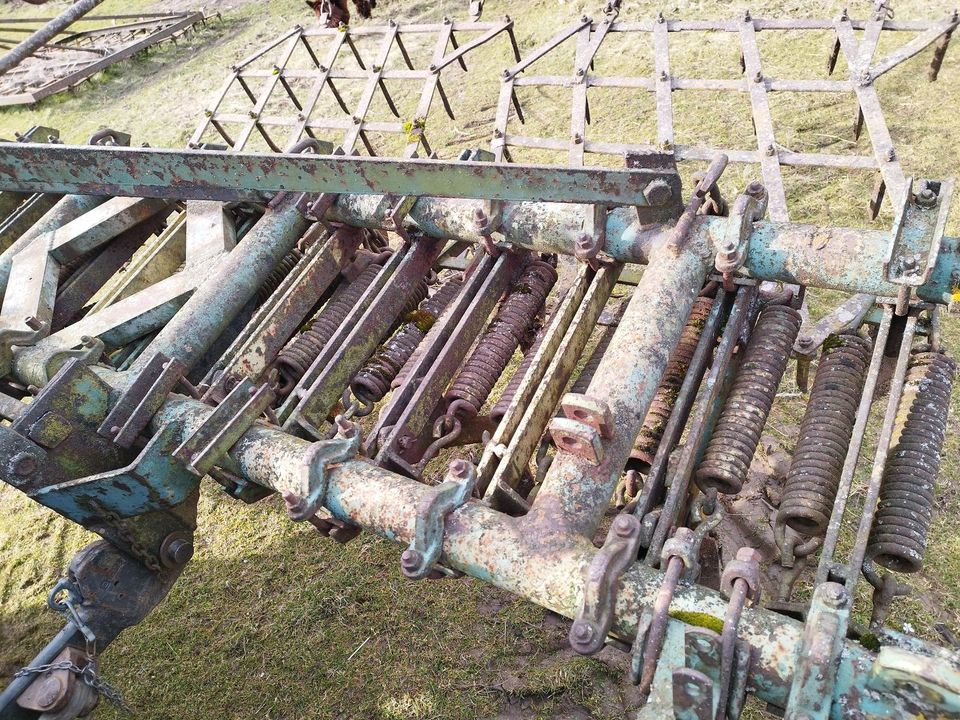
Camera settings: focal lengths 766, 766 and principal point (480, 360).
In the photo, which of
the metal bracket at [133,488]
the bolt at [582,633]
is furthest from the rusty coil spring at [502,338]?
the bolt at [582,633]

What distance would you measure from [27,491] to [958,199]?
6366 millimetres

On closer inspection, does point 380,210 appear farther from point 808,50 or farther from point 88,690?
point 808,50

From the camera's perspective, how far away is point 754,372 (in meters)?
3.37

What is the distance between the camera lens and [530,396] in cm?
344

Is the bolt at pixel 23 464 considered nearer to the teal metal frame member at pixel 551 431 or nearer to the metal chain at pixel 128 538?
the teal metal frame member at pixel 551 431

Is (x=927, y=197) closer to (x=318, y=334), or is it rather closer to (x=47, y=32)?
(x=318, y=334)

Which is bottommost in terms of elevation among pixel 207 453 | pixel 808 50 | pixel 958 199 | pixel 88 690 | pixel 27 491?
pixel 88 690

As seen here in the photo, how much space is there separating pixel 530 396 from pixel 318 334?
4.47 ft

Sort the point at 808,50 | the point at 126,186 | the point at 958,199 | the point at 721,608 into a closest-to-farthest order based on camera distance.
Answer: the point at 721,608
the point at 126,186
the point at 958,199
the point at 808,50

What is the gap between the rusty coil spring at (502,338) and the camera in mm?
3750

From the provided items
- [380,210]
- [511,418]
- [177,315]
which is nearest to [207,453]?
[177,315]

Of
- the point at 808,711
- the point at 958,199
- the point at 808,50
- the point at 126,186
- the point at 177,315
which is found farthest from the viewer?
the point at 808,50

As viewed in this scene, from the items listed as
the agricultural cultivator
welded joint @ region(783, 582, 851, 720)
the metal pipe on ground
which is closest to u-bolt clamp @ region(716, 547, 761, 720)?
the agricultural cultivator

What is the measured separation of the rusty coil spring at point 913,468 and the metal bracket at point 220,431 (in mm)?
2570
